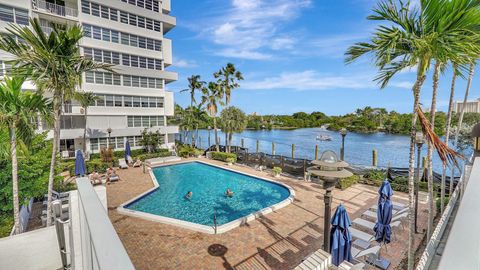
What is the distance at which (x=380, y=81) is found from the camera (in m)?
6.18

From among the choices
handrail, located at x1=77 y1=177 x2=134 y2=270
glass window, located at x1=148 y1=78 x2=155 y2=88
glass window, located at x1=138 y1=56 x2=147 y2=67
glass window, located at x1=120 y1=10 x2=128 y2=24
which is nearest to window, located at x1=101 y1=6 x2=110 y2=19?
glass window, located at x1=120 y1=10 x2=128 y2=24

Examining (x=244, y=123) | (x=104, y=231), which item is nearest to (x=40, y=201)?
(x=104, y=231)

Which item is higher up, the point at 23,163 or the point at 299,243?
the point at 23,163

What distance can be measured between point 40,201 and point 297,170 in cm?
1764

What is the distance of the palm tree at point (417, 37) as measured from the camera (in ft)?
14.9

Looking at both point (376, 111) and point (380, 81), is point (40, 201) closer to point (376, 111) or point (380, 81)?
point (380, 81)

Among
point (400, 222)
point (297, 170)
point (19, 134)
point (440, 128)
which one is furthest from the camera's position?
point (440, 128)

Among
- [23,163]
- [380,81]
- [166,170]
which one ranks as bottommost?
[166,170]

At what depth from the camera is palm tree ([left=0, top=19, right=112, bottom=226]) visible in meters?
7.45

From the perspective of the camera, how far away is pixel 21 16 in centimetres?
2045

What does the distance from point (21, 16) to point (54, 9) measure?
129 inches

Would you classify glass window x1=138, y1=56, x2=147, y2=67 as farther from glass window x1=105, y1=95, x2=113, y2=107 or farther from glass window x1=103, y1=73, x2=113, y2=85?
glass window x1=105, y1=95, x2=113, y2=107

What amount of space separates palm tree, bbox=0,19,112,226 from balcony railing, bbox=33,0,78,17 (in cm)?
1957

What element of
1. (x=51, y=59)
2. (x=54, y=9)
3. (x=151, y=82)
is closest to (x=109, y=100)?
(x=151, y=82)
